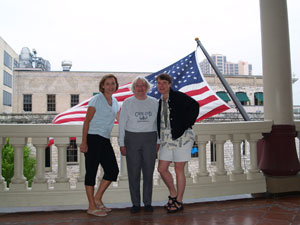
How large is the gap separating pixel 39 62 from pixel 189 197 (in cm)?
4366

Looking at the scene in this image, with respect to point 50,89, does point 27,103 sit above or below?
below

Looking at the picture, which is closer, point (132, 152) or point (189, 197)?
point (132, 152)

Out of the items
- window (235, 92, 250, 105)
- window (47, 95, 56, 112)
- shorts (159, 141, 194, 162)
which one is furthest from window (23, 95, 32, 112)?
shorts (159, 141, 194, 162)

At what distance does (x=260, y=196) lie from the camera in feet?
13.6

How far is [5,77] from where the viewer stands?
32594 millimetres

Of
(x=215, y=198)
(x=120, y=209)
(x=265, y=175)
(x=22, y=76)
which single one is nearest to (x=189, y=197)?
(x=215, y=198)

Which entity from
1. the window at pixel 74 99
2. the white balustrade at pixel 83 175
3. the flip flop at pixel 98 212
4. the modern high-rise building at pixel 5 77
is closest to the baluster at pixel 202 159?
the white balustrade at pixel 83 175

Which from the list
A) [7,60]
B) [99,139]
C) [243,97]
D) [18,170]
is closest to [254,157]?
[99,139]

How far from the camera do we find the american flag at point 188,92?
5901mm

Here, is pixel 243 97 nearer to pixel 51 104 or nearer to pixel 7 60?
pixel 51 104

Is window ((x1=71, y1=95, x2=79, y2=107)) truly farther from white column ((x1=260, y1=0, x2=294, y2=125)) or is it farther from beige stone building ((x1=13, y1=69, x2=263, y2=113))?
white column ((x1=260, y1=0, x2=294, y2=125))

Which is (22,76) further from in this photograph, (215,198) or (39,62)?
(215,198)

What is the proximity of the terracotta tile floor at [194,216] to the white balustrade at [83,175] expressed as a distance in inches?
7.3

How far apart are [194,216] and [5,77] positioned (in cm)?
3376
